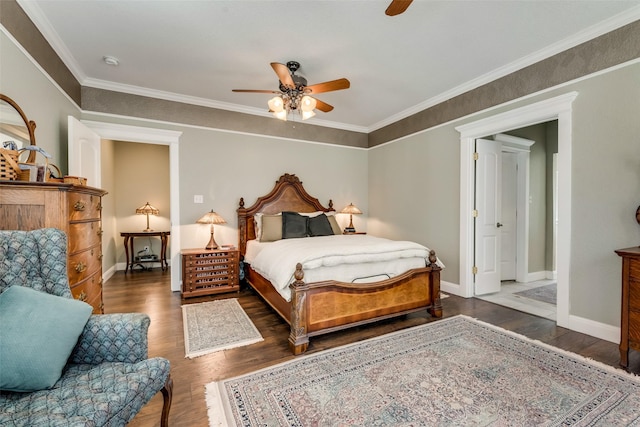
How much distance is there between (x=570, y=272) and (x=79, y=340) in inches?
150

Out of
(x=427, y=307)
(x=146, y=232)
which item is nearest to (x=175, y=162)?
(x=146, y=232)

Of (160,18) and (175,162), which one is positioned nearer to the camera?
(160,18)

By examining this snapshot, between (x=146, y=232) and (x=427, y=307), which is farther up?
(x=146, y=232)

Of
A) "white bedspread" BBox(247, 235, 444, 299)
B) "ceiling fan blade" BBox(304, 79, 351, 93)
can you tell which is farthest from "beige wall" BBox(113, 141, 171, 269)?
"ceiling fan blade" BBox(304, 79, 351, 93)

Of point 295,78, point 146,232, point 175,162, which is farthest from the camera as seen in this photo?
point 146,232

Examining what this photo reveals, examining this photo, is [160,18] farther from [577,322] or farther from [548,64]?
[577,322]

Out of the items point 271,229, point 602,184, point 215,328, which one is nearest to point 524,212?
point 602,184

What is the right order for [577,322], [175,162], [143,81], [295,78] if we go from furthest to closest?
[175,162]
[143,81]
[295,78]
[577,322]

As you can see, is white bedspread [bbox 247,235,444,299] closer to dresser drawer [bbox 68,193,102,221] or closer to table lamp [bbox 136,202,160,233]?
dresser drawer [bbox 68,193,102,221]

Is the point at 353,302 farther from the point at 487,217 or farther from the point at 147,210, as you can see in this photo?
the point at 147,210

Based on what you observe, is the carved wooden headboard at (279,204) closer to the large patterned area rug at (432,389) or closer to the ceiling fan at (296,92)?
the ceiling fan at (296,92)

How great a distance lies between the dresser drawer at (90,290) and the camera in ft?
6.32

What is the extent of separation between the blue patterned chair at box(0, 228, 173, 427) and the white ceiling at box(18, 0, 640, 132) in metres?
2.01

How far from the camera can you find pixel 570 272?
9.04 feet
